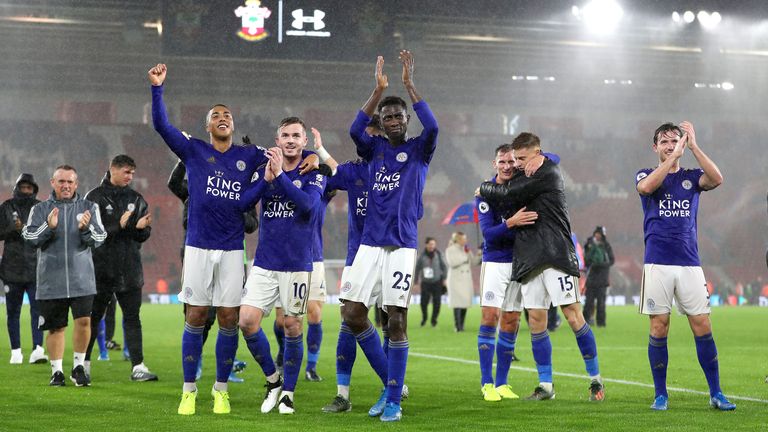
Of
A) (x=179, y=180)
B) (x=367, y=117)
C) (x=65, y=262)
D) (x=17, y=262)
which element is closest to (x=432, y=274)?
(x=17, y=262)

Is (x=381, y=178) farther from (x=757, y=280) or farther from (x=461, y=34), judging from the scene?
(x=757, y=280)

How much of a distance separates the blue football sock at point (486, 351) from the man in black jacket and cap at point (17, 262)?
6080 mm

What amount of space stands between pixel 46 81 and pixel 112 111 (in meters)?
2.99

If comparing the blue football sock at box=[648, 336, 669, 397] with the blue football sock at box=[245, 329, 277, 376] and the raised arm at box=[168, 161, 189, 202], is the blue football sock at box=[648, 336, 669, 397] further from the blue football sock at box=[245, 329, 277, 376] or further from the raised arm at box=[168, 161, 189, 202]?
the raised arm at box=[168, 161, 189, 202]

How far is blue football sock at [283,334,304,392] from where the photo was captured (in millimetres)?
7359

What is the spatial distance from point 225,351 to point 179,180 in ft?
5.74

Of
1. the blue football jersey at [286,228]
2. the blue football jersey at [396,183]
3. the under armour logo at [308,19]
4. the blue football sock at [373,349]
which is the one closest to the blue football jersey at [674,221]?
the blue football jersey at [396,183]

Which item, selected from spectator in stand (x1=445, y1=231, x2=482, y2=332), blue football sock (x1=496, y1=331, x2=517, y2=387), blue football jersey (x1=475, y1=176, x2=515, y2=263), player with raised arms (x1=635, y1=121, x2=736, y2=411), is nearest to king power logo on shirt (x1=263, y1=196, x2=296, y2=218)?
blue football jersey (x1=475, y1=176, x2=515, y2=263)

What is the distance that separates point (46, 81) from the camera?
4188 cm

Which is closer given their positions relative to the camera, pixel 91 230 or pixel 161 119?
pixel 161 119

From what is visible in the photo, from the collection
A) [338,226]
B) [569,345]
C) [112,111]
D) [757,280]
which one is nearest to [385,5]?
[569,345]

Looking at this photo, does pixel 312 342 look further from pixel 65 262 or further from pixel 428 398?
pixel 65 262

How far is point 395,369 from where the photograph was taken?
6.92m

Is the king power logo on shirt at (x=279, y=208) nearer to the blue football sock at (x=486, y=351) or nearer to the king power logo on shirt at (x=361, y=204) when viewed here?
the king power logo on shirt at (x=361, y=204)
